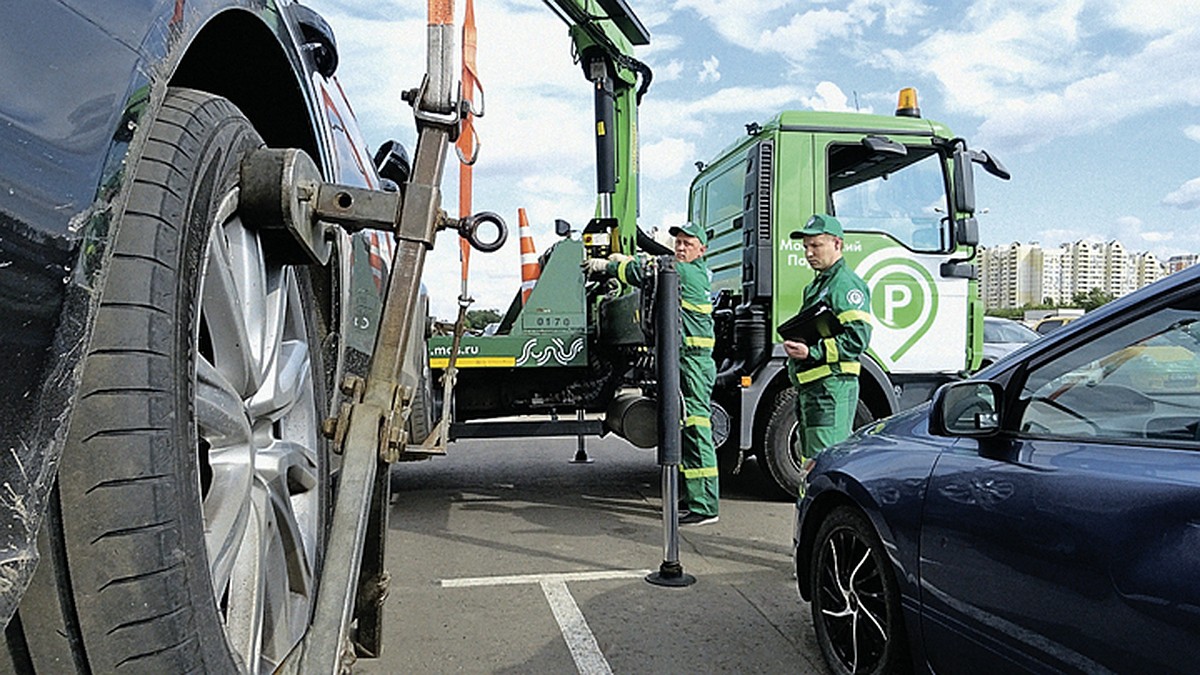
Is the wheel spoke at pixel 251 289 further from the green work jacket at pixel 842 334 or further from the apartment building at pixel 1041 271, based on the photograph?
the apartment building at pixel 1041 271

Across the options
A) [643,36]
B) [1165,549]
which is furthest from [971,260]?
[1165,549]

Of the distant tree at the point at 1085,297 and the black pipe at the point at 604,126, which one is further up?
the black pipe at the point at 604,126

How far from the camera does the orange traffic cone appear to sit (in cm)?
656

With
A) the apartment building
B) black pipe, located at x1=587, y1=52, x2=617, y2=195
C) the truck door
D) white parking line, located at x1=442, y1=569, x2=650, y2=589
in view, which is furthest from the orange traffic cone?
the apartment building

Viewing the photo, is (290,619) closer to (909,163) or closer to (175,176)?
(175,176)

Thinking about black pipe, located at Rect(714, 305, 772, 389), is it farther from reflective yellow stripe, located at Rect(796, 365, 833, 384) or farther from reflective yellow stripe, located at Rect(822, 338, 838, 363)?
reflective yellow stripe, located at Rect(822, 338, 838, 363)

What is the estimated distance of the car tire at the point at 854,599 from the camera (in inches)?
105

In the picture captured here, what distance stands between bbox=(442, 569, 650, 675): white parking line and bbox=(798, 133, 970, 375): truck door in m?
2.69

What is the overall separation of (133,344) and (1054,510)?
69.8 inches

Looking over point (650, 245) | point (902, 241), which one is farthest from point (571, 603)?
point (650, 245)

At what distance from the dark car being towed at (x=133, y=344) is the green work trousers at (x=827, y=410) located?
3.37 m

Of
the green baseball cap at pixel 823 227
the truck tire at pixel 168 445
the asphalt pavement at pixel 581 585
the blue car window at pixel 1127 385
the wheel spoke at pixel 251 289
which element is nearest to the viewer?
the truck tire at pixel 168 445

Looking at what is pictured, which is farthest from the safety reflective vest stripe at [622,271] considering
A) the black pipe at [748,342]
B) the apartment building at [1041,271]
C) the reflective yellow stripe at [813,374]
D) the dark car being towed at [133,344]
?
the apartment building at [1041,271]

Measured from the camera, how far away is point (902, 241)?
617 cm
